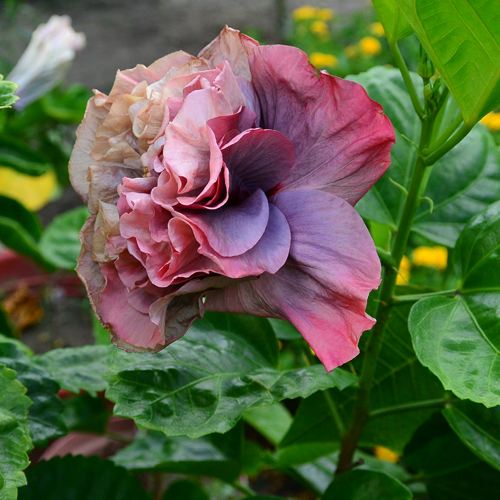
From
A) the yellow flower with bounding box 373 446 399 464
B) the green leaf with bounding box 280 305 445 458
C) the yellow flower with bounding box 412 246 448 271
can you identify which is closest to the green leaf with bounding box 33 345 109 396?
the green leaf with bounding box 280 305 445 458

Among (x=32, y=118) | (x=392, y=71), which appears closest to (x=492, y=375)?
(x=392, y=71)

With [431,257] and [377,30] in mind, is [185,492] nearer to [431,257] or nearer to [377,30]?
[431,257]

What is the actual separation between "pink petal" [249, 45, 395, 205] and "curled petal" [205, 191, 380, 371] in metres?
0.02

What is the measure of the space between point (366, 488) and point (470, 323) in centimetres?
19

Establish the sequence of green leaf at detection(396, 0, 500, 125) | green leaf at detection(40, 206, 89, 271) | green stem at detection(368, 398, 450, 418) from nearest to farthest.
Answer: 1. green leaf at detection(396, 0, 500, 125)
2. green stem at detection(368, 398, 450, 418)
3. green leaf at detection(40, 206, 89, 271)

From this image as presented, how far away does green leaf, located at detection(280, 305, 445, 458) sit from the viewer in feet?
1.98

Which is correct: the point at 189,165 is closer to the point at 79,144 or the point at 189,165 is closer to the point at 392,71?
the point at 79,144

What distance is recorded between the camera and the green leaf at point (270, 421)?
91cm

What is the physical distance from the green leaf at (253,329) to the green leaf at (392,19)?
297 millimetres

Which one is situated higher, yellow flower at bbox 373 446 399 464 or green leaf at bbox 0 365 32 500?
green leaf at bbox 0 365 32 500

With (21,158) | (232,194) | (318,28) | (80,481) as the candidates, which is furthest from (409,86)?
(318,28)

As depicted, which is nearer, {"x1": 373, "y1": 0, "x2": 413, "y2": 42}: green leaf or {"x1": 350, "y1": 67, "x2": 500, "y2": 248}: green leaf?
{"x1": 373, "y1": 0, "x2": 413, "y2": 42}: green leaf

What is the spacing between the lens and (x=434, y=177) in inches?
25.3

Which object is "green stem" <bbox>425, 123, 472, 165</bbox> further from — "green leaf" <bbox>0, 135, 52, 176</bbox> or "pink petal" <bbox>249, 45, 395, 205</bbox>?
"green leaf" <bbox>0, 135, 52, 176</bbox>
